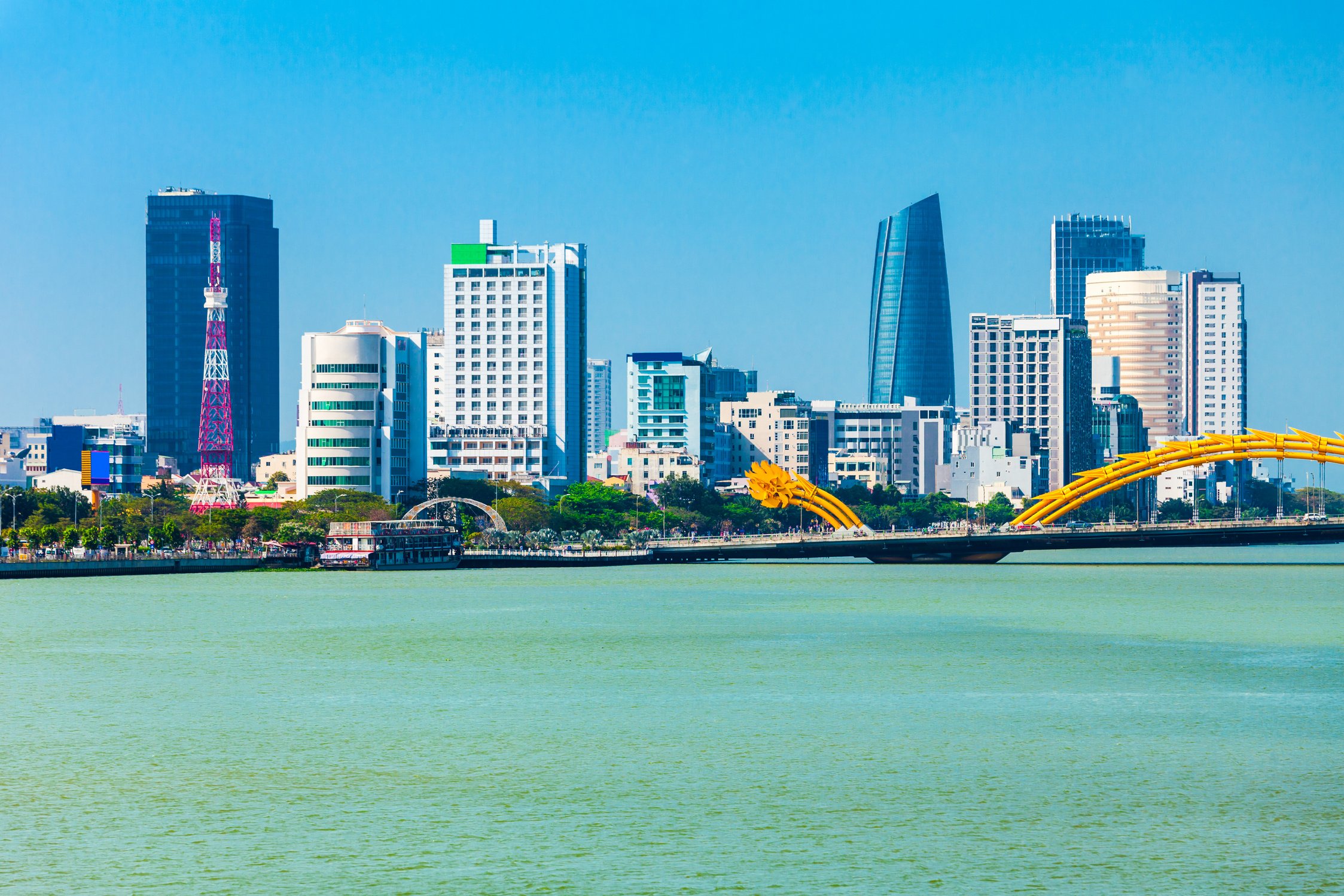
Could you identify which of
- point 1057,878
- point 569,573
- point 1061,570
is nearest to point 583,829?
point 1057,878

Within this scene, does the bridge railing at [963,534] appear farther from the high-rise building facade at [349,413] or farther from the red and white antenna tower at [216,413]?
the red and white antenna tower at [216,413]

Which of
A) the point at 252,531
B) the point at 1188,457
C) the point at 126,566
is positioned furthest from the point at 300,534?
the point at 1188,457

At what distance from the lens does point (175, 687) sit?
5488cm

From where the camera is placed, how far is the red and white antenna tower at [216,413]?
164 meters

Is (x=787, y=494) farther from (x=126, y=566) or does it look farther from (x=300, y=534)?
(x=126, y=566)

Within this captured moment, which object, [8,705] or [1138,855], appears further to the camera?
[8,705]

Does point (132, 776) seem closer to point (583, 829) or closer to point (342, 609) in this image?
point (583, 829)

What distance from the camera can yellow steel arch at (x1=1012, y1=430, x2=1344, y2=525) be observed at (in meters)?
140

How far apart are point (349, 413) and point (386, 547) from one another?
3394 cm

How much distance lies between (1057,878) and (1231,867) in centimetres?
332

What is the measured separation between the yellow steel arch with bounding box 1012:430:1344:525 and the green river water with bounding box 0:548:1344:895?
61983 mm

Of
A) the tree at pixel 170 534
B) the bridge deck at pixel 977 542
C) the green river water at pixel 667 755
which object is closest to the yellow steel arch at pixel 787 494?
the bridge deck at pixel 977 542

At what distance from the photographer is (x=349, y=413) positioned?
161625 millimetres

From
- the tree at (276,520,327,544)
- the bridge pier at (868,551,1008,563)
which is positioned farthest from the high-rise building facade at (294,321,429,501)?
the bridge pier at (868,551,1008,563)
